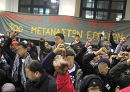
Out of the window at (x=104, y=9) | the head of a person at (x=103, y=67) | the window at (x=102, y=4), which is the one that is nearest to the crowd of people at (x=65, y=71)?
the head of a person at (x=103, y=67)

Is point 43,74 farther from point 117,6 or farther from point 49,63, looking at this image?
point 117,6

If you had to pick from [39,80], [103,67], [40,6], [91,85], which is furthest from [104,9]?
[39,80]

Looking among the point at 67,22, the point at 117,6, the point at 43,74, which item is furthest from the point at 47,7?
the point at 43,74

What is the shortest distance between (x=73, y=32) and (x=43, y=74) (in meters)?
5.00

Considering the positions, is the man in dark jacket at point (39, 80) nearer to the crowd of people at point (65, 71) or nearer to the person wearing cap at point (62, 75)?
the crowd of people at point (65, 71)

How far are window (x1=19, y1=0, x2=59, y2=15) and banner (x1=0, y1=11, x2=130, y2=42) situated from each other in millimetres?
1782

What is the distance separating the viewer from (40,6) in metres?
8.84

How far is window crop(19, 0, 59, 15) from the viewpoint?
867 centimetres

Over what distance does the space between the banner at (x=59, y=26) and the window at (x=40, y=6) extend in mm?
1782

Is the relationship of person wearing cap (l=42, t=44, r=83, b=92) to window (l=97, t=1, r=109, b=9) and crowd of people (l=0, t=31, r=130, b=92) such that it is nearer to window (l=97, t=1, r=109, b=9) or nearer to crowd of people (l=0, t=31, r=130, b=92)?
crowd of people (l=0, t=31, r=130, b=92)

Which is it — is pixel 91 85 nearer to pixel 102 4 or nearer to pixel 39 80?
pixel 39 80

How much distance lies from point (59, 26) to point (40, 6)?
269 cm

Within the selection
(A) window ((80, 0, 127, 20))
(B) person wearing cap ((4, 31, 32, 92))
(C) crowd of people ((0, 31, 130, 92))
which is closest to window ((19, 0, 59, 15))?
(A) window ((80, 0, 127, 20))

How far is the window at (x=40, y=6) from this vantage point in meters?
8.67
